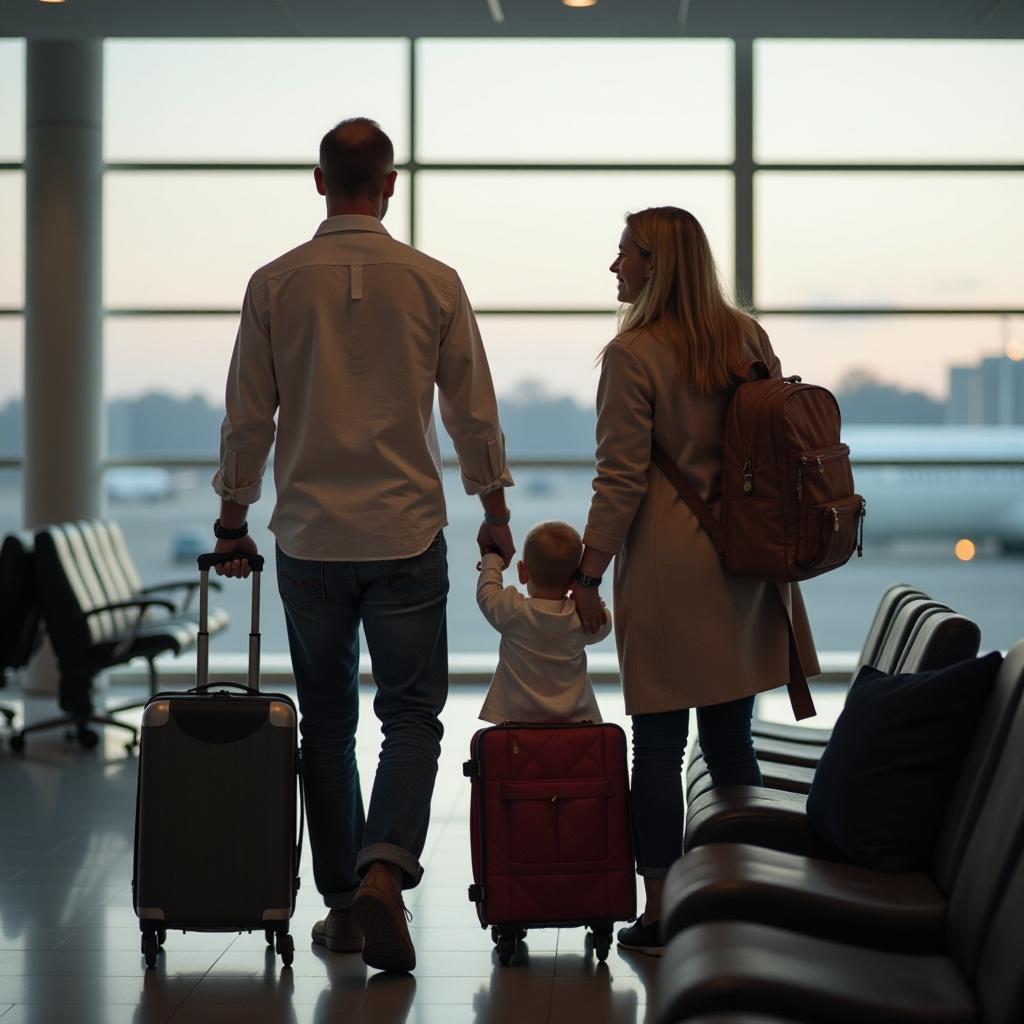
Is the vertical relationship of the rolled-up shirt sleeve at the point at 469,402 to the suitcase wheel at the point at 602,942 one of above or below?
above

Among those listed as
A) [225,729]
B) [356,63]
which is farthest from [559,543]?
[356,63]

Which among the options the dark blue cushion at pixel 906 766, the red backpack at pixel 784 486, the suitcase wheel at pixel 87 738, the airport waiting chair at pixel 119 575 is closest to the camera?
the dark blue cushion at pixel 906 766

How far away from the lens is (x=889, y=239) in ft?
26.6

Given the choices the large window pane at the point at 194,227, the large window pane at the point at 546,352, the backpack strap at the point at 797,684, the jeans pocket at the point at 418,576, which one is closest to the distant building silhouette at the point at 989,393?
the large window pane at the point at 546,352

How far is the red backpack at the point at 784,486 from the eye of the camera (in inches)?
114

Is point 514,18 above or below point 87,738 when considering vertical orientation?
above

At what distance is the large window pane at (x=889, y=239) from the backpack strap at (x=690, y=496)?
16.1 feet

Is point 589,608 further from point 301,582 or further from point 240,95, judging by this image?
point 240,95

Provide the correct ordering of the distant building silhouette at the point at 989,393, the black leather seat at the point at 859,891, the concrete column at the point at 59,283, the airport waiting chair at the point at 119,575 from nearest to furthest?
the black leather seat at the point at 859,891 < the airport waiting chair at the point at 119,575 < the concrete column at the point at 59,283 < the distant building silhouette at the point at 989,393

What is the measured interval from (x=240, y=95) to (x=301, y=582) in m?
5.41

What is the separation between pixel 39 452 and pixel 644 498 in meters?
4.97

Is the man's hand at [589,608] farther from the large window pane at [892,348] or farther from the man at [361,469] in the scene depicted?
the large window pane at [892,348]

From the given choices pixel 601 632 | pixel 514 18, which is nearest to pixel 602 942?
pixel 601 632

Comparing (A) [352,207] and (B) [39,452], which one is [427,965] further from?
(B) [39,452]
